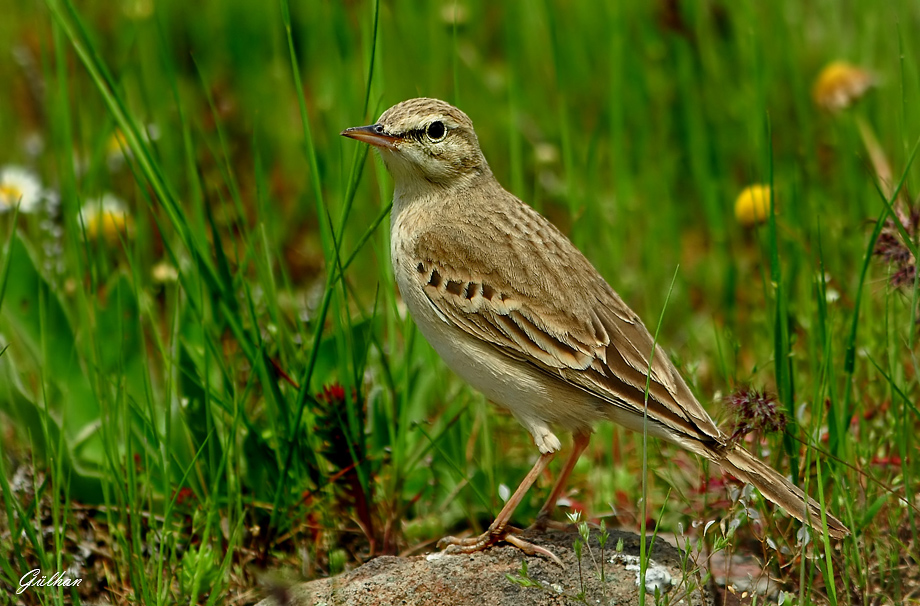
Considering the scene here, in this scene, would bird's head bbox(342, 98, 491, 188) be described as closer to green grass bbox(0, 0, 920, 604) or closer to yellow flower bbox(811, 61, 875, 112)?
green grass bbox(0, 0, 920, 604)

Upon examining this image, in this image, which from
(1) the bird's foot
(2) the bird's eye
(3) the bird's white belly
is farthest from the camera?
(2) the bird's eye

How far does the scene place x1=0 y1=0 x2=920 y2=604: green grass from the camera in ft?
12.6

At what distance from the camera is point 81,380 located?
4.68m

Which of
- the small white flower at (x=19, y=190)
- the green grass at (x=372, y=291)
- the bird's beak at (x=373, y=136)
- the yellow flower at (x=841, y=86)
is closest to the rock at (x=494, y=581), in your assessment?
the green grass at (x=372, y=291)

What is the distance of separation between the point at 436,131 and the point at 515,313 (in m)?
0.91

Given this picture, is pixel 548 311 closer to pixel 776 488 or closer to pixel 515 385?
pixel 515 385

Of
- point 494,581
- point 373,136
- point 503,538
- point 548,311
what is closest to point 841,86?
point 548,311

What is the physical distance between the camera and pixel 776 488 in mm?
3477

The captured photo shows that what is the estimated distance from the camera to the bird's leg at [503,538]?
150 inches

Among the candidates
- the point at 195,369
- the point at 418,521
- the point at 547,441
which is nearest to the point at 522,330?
the point at 547,441

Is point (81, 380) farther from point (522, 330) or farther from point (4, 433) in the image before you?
point (522, 330)

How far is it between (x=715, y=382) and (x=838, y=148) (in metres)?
2.18

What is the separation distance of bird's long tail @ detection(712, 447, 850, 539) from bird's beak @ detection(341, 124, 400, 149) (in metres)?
1.78

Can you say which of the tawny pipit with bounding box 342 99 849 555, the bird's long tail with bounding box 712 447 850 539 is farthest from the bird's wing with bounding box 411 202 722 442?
the bird's long tail with bounding box 712 447 850 539
